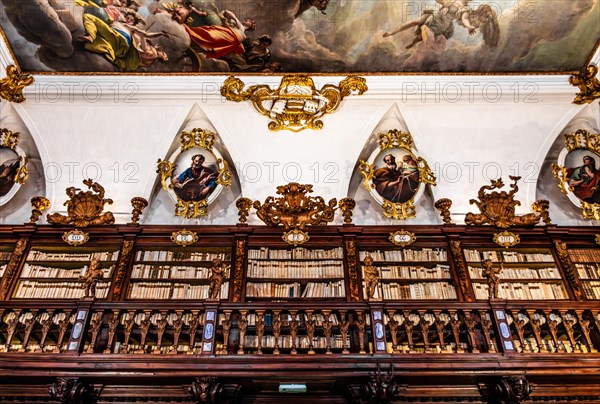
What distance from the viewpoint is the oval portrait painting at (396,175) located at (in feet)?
28.4

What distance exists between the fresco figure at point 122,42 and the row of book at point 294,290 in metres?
4.26

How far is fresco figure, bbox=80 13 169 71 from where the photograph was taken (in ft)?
25.5

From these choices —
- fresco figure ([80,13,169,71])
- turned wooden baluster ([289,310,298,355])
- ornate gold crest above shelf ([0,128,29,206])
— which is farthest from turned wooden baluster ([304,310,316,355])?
ornate gold crest above shelf ([0,128,29,206])

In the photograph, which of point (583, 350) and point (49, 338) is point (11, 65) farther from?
point (583, 350)

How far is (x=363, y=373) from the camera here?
224 inches

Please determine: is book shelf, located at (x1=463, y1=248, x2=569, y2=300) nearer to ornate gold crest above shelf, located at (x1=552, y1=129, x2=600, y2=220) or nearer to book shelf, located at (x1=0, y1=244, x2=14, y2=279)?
ornate gold crest above shelf, located at (x1=552, y1=129, x2=600, y2=220)

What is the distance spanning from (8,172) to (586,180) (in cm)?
1042

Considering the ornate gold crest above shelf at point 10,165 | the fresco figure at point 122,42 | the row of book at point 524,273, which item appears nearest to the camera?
the row of book at point 524,273

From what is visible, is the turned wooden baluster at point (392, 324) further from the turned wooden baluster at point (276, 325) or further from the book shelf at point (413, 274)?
the turned wooden baluster at point (276, 325)

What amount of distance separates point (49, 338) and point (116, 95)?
14.0 feet

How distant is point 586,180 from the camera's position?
870cm

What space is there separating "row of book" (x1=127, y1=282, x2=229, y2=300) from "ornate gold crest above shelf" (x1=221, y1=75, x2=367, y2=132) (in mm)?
3210

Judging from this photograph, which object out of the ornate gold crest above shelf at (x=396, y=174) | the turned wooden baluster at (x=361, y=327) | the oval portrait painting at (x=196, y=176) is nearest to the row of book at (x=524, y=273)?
the ornate gold crest above shelf at (x=396, y=174)

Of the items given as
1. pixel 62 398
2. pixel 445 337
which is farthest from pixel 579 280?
pixel 62 398
